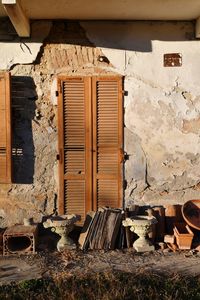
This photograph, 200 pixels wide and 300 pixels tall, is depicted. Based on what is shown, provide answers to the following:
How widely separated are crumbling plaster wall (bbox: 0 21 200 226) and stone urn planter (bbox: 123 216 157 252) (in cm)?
64

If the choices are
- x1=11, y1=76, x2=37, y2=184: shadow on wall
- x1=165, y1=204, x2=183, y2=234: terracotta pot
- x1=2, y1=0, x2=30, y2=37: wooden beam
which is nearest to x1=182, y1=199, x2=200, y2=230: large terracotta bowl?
x1=165, y1=204, x2=183, y2=234: terracotta pot

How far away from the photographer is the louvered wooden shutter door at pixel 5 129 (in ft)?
21.2

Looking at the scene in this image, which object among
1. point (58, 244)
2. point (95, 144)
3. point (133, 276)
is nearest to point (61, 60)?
point (95, 144)

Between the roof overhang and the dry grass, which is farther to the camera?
the roof overhang

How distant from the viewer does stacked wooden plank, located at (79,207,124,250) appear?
6.33 m

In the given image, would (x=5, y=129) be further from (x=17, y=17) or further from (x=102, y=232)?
(x=102, y=232)

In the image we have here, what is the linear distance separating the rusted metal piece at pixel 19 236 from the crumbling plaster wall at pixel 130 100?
19.0 inches

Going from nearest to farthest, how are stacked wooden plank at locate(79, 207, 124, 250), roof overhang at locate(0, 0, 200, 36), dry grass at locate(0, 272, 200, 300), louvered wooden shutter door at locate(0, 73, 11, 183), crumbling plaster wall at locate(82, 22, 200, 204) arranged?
dry grass at locate(0, 272, 200, 300)
roof overhang at locate(0, 0, 200, 36)
stacked wooden plank at locate(79, 207, 124, 250)
louvered wooden shutter door at locate(0, 73, 11, 183)
crumbling plaster wall at locate(82, 22, 200, 204)

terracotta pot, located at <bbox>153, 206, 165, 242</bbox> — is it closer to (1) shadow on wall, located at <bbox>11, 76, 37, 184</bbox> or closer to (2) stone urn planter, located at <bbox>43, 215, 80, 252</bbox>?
(2) stone urn planter, located at <bbox>43, 215, 80, 252</bbox>

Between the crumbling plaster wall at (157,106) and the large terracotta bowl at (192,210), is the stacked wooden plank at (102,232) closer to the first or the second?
the crumbling plaster wall at (157,106)

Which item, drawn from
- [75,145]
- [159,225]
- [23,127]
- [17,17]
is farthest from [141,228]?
[17,17]

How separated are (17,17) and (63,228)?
2790mm

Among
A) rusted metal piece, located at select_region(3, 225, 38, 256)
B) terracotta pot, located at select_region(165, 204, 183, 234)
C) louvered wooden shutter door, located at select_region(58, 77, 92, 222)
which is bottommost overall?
rusted metal piece, located at select_region(3, 225, 38, 256)

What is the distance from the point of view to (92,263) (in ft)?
19.1
